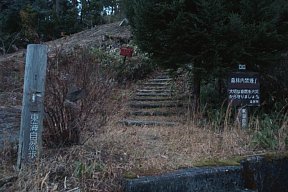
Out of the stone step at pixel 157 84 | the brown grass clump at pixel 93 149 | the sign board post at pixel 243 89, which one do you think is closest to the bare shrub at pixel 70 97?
the brown grass clump at pixel 93 149

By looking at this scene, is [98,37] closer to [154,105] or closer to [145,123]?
[154,105]

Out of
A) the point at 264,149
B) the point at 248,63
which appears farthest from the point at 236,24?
the point at 264,149

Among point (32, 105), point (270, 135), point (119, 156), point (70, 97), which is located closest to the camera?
point (32, 105)

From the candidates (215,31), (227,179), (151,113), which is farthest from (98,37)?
(227,179)

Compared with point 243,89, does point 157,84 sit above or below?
above

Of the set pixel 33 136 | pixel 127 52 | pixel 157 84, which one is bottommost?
pixel 33 136

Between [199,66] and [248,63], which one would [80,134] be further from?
[248,63]

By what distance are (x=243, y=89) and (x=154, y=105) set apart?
9.46 ft

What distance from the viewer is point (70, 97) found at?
445 cm

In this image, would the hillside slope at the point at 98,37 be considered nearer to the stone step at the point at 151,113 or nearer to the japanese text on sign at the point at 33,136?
the stone step at the point at 151,113

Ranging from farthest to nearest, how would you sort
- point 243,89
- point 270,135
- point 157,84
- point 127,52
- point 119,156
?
point 127,52, point 157,84, point 243,89, point 270,135, point 119,156

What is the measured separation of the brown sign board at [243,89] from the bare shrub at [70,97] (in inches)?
101

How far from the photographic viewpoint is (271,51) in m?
7.22

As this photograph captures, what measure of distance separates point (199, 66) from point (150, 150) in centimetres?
274
